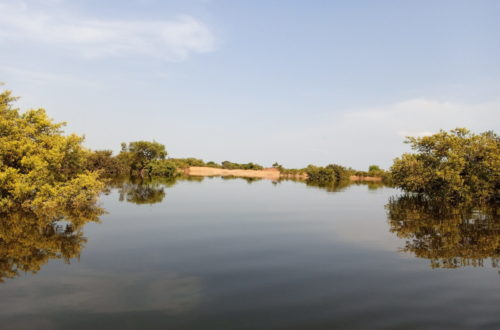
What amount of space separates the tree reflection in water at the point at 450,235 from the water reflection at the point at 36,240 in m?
15.5

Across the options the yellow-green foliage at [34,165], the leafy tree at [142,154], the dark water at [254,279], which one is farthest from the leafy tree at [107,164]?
the dark water at [254,279]

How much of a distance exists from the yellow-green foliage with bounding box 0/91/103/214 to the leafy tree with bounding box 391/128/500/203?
3494 centimetres

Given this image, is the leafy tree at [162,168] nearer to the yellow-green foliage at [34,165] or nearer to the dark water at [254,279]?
the yellow-green foliage at [34,165]

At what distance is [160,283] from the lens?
10.5m

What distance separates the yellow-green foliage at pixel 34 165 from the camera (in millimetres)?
22344

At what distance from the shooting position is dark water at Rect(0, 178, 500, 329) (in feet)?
26.9

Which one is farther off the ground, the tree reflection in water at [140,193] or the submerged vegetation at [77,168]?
the submerged vegetation at [77,168]

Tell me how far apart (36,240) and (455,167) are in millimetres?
38799

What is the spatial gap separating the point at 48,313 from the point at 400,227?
20.4 meters

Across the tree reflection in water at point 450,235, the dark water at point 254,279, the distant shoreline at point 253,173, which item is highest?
the distant shoreline at point 253,173

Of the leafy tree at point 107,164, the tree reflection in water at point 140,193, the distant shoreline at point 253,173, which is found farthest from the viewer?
the distant shoreline at point 253,173

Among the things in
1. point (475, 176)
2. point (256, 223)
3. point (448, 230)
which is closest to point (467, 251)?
point (448, 230)

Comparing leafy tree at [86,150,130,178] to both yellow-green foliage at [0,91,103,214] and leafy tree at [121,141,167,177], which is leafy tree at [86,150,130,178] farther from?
yellow-green foliage at [0,91,103,214]

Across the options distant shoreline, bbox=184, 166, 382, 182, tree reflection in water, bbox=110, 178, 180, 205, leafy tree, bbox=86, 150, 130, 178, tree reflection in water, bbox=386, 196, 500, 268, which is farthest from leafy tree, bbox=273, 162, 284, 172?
tree reflection in water, bbox=386, 196, 500, 268
